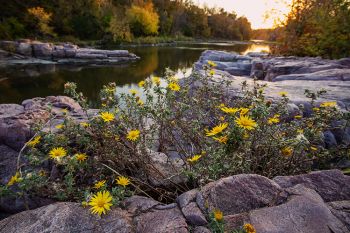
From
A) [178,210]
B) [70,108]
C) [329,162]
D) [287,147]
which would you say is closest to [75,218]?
[178,210]

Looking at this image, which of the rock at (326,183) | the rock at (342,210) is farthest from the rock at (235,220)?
the rock at (342,210)

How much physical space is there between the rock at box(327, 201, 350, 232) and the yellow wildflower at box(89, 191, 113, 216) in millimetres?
1411

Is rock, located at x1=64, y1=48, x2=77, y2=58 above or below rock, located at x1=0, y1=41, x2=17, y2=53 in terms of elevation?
below

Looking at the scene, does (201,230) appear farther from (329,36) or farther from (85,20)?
(85,20)

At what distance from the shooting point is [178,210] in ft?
5.81

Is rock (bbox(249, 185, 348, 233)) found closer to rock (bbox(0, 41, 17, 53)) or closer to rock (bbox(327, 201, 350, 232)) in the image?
rock (bbox(327, 201, 350, 232))

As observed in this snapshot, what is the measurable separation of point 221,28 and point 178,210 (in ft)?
254

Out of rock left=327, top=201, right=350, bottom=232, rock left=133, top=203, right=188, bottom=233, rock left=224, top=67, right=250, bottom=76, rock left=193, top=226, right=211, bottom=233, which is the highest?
rock left=327, top=201, right=350, bottom=232

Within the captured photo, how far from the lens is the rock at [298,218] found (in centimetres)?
154

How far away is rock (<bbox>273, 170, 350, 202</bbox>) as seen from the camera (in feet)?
6.14

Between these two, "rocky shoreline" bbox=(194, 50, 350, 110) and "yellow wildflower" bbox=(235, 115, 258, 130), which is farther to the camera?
"rocky shoreline" bbox=(194, 50, 350, 110)

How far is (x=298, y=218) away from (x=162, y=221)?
2.71 feet

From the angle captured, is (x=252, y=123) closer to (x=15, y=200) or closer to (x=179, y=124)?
(x=179, y=124)

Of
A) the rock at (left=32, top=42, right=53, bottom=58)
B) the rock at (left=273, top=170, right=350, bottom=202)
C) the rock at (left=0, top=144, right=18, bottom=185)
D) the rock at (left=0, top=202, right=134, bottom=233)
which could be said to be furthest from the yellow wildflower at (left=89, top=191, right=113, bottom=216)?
the rock at (left=32, top=42, right=53, bottom=58)
